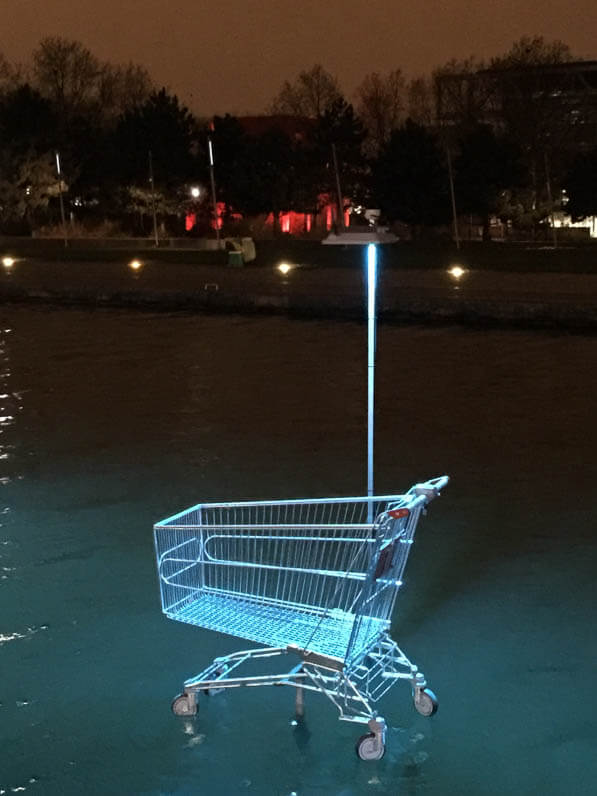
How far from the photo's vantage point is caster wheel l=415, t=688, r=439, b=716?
411cm

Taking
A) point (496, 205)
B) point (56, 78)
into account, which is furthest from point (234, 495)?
point (56, 78)

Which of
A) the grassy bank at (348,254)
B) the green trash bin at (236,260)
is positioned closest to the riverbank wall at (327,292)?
the green trash bin at (236,260)

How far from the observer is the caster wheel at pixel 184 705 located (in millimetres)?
4125

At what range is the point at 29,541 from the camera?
658 cm

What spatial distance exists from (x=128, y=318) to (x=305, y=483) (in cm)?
1373

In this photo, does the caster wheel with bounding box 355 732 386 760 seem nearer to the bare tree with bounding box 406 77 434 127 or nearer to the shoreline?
the shoreline

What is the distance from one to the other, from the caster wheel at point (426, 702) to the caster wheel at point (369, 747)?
390 millimetres

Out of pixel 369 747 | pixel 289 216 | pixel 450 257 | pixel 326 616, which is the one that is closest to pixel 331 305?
pixel 450 257

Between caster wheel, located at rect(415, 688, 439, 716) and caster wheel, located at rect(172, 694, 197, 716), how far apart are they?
2.97 ft

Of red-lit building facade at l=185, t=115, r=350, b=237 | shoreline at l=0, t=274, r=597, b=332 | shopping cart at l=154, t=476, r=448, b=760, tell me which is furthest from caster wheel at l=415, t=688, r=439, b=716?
red-lit building facade at l=185, t=115, r=350, b=237

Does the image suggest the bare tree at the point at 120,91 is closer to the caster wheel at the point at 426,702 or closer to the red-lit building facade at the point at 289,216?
the red-lit building facade at the point at 289,216

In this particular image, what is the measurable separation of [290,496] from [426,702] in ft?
12.0

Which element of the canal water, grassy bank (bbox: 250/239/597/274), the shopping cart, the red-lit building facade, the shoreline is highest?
the red-lit building facade

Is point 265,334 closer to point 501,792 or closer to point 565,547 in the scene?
point 565,547
